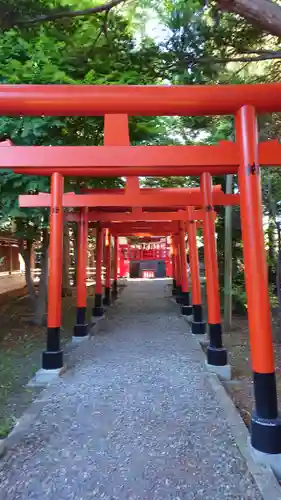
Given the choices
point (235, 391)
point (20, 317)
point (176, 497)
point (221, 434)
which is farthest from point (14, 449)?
point (20, 317)

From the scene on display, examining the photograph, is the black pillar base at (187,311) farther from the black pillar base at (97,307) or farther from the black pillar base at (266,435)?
the black pillar base at (266,435)

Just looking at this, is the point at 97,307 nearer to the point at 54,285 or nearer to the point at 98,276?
the point at 98,276

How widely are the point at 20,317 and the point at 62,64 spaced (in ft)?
22.1

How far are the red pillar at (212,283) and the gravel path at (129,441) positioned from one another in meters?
0.34

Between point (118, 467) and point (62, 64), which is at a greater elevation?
point (62, 64)

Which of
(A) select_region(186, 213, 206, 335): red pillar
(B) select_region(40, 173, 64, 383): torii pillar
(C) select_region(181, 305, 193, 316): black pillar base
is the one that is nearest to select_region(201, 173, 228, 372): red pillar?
(A) select_region(186, 213, 206, 335): red pillar

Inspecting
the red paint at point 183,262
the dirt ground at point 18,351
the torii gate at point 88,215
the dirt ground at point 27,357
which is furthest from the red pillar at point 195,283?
A: the red paint at point 183,262

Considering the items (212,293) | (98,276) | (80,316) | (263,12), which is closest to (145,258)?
(98,276)

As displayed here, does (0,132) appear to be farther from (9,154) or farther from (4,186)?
(9,154)

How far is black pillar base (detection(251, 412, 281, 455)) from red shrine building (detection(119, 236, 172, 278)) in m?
18.9

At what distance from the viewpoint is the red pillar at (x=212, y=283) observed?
5559mm

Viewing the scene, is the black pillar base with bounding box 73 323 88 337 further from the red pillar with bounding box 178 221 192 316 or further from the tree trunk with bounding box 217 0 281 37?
the tree trunk with bounding box 217 0 281 37

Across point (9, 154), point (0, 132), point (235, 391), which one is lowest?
point (235, 391)

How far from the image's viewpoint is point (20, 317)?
1041 cm
